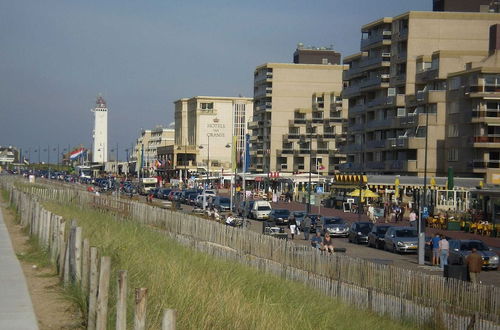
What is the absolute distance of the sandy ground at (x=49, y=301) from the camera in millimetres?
13555

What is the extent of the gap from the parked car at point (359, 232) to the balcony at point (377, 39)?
40.5 meters

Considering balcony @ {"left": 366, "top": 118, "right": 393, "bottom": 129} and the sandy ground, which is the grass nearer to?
the sandy ground

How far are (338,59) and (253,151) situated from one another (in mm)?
21725

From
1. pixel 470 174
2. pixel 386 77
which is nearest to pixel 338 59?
pixel 386 77

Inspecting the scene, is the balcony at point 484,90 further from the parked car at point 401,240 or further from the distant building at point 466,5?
the parked car at point 401,240

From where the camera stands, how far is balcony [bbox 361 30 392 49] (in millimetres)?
81250

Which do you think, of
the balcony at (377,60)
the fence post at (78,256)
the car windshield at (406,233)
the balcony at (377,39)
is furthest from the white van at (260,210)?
the fence post at (78,256)

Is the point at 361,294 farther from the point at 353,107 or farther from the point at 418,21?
the point at 353,107

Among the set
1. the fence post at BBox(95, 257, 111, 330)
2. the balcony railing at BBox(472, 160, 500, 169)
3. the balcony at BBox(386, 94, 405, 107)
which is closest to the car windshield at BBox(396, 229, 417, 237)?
the fence post at BBox(95, 257, 111, 330)

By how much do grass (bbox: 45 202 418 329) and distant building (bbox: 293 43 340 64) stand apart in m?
115

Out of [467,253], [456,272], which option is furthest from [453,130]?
[456,272]

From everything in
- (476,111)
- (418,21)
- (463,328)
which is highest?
(418,21)

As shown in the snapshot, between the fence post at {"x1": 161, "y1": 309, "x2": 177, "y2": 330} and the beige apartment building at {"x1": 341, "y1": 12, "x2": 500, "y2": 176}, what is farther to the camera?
the beige apartment building at {"x1": 341, "y1": 12, "x2": 500, "y2": 176}

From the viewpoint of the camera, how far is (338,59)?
454 ft
